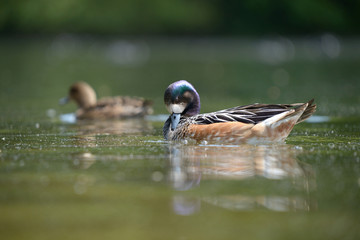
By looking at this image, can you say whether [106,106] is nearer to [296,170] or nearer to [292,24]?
[296,170]

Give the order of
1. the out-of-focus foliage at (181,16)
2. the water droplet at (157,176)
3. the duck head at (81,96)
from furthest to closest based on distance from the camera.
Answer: the out-of-focus foliage at (181,16) < the duck head at (81,96) < the water droplet at (157,176)

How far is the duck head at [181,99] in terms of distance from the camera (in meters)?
8.96

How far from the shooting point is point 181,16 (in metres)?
54.1

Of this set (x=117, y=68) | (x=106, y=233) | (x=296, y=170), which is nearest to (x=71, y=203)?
(x=106, y=233)

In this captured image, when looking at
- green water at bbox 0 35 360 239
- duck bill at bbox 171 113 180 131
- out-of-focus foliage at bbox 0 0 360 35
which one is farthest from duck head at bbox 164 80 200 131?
out-of-focus foliage at bbox 0 0 360 35

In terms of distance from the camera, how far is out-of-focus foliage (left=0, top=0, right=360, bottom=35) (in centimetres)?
4878

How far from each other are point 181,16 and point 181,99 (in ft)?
150

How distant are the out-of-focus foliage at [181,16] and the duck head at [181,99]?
4031cm

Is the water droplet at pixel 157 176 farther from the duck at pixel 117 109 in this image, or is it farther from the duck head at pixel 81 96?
the duck head at pixel 81 96

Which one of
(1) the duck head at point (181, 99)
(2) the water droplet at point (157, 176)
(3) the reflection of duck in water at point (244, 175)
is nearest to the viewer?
(3) the reflection of duck in water at point (244, 175)

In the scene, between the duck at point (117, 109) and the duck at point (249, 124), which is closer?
the duck at point (249, 124)

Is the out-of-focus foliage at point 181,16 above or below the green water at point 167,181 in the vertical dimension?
above

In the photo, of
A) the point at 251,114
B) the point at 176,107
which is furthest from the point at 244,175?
the point at 176,107

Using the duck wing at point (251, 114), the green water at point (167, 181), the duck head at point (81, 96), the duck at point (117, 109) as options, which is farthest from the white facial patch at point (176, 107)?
the duck head at point (81, 96)
